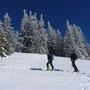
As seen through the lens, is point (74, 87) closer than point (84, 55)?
Yes

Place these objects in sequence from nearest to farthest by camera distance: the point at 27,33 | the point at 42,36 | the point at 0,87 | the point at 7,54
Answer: the point at 0,87, the point at 7,54, the point at 27,33, the point at 42,36

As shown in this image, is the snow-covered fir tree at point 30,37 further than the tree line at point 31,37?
Yes

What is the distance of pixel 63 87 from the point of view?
8.49 meters

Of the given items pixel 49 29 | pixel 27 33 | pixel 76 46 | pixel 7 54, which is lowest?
pixel 7 54

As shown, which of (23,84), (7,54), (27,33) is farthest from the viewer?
(27,33)

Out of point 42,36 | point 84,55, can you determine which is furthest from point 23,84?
point 84,55

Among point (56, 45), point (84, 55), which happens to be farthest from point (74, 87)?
point (56, 45)

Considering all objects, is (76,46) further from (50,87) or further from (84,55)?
(50,87)

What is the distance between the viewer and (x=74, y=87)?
8484 millimetres

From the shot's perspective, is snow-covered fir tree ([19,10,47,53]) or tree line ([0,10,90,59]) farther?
snow-covered fir tree ([19,10,47,53])

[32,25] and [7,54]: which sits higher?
[32,25]

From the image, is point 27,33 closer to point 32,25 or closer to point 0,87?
point 32,25

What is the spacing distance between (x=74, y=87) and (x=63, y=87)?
1.71 feet

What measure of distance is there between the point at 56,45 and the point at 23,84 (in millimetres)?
60027
